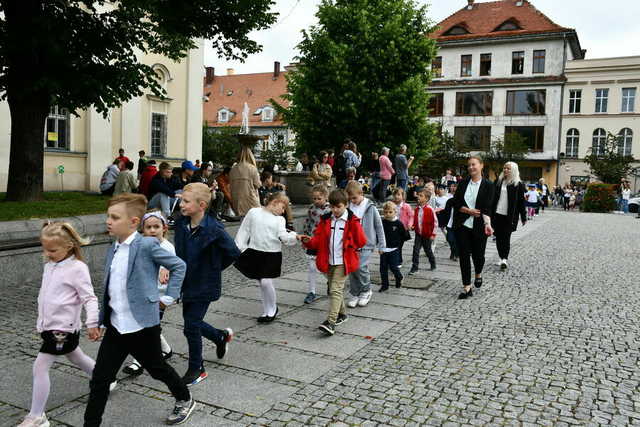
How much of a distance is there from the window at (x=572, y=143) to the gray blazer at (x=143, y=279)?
50908 millimetres

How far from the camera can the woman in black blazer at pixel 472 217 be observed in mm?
8102

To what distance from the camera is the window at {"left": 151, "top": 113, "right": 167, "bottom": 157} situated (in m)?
25.3

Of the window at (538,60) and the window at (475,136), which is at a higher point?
the window at (538,60)

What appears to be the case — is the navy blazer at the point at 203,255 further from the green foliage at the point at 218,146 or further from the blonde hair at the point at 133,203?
the green foliage at the point at 218,146

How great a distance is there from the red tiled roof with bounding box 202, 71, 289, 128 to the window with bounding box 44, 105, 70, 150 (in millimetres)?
48413

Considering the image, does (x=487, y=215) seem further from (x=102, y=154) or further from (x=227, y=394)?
(x=102, y=154)

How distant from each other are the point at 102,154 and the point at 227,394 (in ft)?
64.4

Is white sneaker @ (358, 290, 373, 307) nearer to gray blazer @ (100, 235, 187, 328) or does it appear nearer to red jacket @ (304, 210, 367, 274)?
red jacket @ (304, 210, 367, 274)

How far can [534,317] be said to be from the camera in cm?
706

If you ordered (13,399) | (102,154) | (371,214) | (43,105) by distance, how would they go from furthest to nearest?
(102,154) < (43,105) < (371,214) < (13,399)

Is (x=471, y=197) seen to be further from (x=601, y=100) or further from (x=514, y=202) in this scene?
(x=601, y=100)

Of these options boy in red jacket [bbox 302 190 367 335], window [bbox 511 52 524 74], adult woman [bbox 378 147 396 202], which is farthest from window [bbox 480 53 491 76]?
boy in red jacket [bbox 302 190 367 335]

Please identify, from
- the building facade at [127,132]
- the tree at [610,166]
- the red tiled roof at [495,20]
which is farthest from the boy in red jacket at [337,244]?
the red tiled roof at [495,20]

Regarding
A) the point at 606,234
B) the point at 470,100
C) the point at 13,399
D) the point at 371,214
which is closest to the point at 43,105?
the point at 371,214
